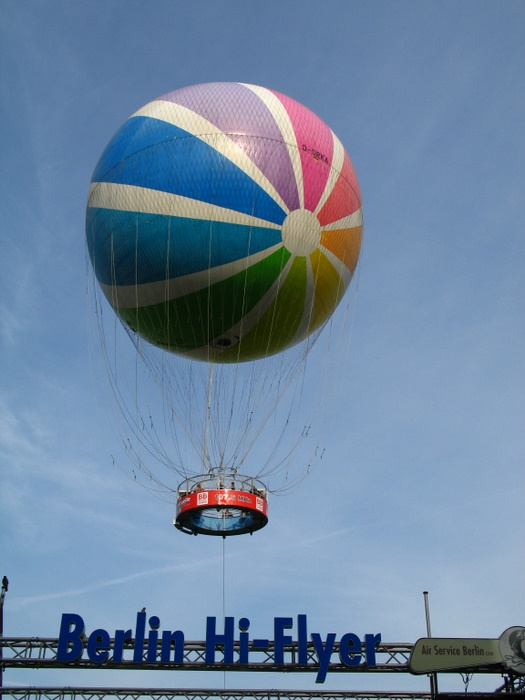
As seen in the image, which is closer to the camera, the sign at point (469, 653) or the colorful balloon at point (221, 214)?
the colorful balloon at point (221, 214)

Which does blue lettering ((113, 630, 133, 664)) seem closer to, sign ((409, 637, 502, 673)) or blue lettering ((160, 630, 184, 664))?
blue lettering ((160, 630, 184, 664))

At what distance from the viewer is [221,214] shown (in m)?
21.5

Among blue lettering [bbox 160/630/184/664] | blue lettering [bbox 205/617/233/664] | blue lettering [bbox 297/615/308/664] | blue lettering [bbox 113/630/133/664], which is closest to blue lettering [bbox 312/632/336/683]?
blue lettering [bbox 297/615/308/664]

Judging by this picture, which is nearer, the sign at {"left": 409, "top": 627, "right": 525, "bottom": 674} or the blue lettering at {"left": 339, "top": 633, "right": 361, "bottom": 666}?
the sign at {"left": 409, "top": 627, "right": 525, "bottom": 674}

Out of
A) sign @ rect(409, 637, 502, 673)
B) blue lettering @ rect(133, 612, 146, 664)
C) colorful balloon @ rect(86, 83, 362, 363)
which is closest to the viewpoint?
colorful balloon @ rect(86, 83, 362, 363)

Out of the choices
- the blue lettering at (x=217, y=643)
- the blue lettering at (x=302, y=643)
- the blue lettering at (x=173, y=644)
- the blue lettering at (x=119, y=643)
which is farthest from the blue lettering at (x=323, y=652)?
the blue lettering at (x=119, y=643)

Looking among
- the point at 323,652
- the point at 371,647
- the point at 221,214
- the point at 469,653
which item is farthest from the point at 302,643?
the point at 221,214

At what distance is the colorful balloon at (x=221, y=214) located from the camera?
70.7 feet

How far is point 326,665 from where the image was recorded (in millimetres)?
26578

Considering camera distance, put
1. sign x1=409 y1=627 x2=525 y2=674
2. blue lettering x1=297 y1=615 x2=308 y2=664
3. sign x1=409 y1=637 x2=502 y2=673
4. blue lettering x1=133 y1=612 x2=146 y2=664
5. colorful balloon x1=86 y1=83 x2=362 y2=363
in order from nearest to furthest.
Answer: colorful balloon x1=86 y1=83 x2=362 y2=363, sign x1=409 y1=627 x2=525 y2=674, sign x1=409 y1=637 x2=502 y2=673, blue lettering x1=133 y1=612 x2=146 y2=664, blue lettering x1=297 y1=615 x2=308 y2=664

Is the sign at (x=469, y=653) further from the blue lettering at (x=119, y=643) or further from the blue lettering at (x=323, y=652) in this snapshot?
the blue lettering at (x=119, y=643)

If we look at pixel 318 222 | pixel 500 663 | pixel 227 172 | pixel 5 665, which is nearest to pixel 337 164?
pixel 318 222

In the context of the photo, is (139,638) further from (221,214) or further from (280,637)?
(221,214)

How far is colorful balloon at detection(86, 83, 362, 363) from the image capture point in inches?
849
